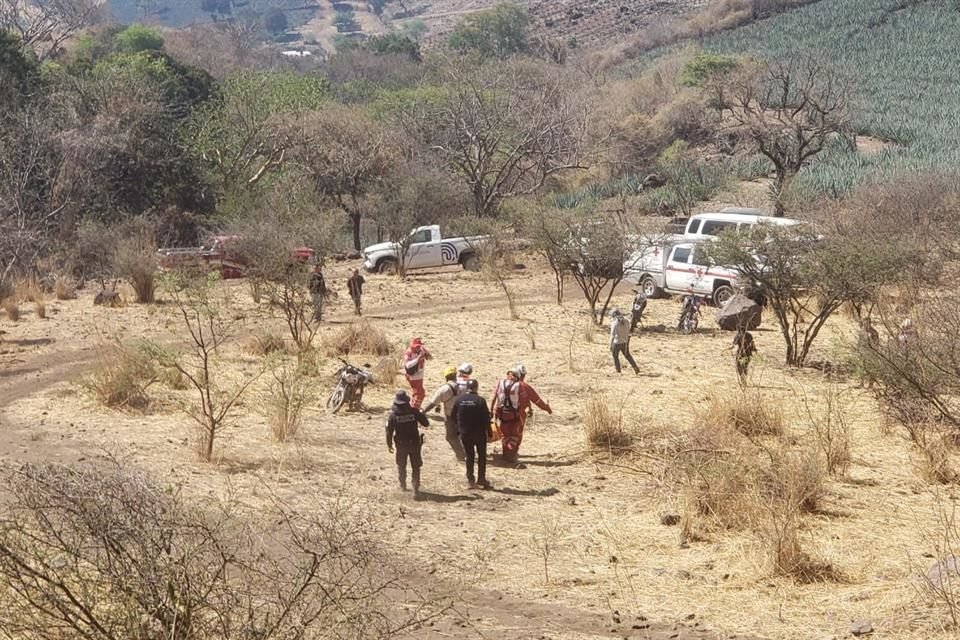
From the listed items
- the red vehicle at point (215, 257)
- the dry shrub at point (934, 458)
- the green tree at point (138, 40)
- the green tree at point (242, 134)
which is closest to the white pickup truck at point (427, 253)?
the red vehicle at point (215, 257)

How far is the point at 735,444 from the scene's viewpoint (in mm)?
13016

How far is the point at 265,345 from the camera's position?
20094mm

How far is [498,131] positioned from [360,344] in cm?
2333

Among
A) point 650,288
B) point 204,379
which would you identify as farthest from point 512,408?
point 650,288

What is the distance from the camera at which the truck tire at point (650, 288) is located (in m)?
28.2

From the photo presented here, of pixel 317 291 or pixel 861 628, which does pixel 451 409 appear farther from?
pixel 317 291

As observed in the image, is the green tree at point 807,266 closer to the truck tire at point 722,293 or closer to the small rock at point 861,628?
the truck tire at point 722,293

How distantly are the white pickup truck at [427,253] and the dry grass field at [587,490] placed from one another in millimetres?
11319

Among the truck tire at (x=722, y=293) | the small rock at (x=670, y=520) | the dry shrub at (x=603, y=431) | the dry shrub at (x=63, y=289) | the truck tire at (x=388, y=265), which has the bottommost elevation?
the small rock at (x=670, y=520)

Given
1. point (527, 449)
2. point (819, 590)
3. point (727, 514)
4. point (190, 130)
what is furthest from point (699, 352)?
point (190, 130)

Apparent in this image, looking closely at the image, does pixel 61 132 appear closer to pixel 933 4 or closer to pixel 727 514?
pixel 727 514

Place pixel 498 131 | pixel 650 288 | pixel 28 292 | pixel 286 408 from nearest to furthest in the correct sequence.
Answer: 1. pixel 286 408
2. pixel 28 292
3. pixel 650 288
4. pixel 498 131

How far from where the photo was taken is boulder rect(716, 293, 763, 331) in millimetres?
22408

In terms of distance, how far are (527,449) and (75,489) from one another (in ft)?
29.3
